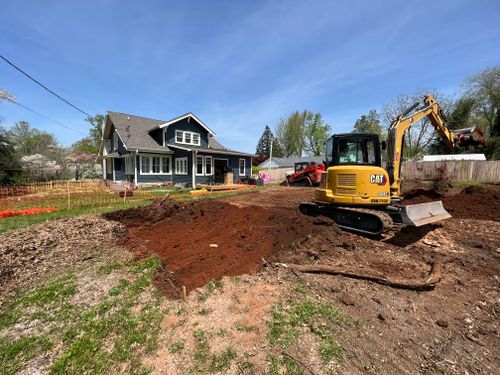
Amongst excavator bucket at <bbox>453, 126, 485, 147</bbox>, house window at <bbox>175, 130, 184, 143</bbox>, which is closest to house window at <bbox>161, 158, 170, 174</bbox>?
house window at <bbox>175, 130, 184, 143</bbox>

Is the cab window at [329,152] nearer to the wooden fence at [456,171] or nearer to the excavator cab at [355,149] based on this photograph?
the excavator cab at [355,149]

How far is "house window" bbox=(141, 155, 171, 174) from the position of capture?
65.9 feet

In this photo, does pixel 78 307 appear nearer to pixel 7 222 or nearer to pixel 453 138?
pixel 7 222

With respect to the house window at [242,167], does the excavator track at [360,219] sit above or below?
below

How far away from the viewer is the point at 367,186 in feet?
20.6

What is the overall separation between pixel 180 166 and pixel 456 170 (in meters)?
24.7

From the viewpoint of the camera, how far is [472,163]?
854 inches

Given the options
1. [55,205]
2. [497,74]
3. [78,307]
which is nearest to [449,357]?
[78,307]

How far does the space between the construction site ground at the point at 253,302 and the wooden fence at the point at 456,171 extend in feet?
65.4

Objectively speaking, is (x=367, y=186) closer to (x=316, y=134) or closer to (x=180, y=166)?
(x=180, y=166)

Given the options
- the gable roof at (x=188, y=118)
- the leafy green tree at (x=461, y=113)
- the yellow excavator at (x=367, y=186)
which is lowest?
the yellow excavator at (x=367, y=186)

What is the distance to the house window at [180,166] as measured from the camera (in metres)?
21.6

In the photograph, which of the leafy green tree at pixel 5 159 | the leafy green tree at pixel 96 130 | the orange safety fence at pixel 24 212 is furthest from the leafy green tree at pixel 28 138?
the orange safety fence at pixel 24 212

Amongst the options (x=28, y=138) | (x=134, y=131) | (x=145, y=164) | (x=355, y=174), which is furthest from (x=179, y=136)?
(x=28, y=138)
